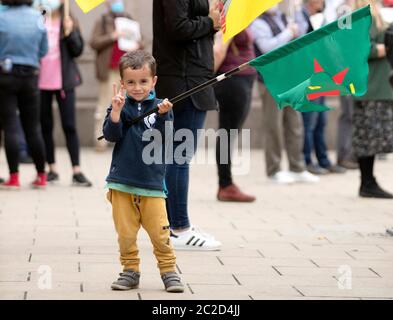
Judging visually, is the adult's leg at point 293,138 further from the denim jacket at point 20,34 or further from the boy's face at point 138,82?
the boy's face at point 138,82

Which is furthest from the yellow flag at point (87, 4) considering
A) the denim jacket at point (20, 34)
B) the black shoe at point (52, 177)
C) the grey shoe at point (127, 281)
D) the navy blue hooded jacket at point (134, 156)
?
the black shoe at point (52, 177)

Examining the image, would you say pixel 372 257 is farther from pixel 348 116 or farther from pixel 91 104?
pixel 91 104

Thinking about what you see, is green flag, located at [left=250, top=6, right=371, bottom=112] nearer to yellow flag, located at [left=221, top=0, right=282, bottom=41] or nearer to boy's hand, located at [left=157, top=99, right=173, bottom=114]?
yellow flag, located at [left=221, top=0, right=282, bottom=41]

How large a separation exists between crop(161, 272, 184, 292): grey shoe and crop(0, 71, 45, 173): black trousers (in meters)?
4.81

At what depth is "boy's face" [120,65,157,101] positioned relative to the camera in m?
5.70

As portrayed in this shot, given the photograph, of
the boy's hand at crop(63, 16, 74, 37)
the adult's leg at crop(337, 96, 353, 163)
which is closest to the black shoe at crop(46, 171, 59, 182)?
the boy's hand at crop(63, 16, 74, 37)

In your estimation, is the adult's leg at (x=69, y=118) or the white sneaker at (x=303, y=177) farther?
the white sneaker at (x=303, y=177)

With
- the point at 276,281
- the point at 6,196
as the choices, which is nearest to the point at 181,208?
the point at 276,281

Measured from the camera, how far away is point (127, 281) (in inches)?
225

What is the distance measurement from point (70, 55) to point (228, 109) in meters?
1.95

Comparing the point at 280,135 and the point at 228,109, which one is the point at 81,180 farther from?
A: the point at 280,135

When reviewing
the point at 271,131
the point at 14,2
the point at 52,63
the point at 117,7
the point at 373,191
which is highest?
the point at 117,7

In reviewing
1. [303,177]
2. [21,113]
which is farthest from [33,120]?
[303,177]

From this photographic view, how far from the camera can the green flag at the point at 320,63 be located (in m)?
6.07
